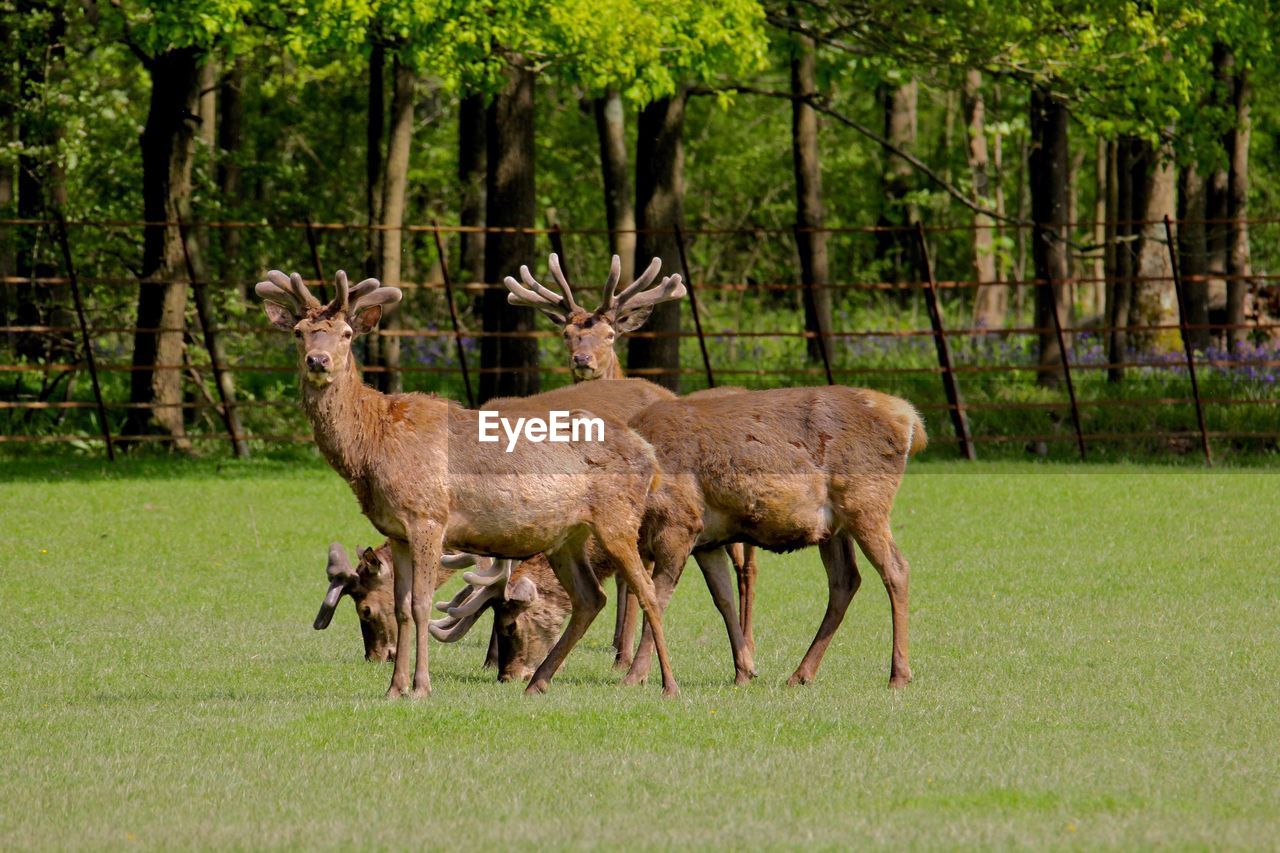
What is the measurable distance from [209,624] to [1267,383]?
14.6m

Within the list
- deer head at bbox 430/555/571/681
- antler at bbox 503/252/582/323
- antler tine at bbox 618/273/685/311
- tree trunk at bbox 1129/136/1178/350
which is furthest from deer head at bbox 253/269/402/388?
tree trunk at bbox 1129/136/1178/350

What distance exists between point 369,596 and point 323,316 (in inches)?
96.7

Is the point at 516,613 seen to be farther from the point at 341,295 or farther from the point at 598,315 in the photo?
the point at 598,315

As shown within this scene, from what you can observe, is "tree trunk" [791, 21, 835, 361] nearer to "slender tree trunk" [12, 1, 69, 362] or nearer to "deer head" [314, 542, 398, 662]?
"slender tree trunk" [12, 1, 69, 362]

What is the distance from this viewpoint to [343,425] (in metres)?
10.2

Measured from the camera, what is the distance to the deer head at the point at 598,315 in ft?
44.9

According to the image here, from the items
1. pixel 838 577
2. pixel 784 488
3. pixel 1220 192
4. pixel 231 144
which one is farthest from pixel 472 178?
pixel 784 488

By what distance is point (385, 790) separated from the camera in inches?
306

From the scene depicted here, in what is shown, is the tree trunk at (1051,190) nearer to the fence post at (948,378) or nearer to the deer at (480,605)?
the fence post at (948,378)

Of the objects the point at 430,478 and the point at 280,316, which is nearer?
the point at 430,478

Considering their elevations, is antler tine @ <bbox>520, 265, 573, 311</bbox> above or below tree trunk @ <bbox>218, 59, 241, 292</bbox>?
below

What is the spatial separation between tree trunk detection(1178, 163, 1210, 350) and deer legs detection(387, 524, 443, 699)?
1559 cm

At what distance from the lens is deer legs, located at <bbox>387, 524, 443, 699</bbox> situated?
10.1 metres

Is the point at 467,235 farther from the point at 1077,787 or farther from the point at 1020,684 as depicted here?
the point at 1077,787
